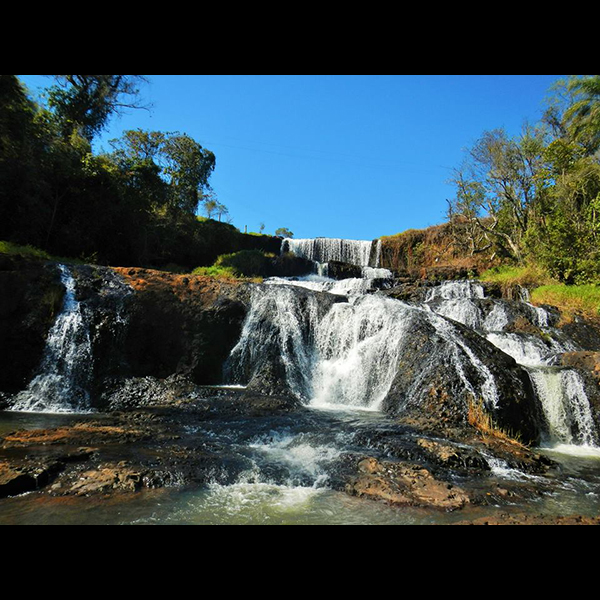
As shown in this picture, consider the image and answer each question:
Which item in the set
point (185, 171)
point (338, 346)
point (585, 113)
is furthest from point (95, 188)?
point (585, 113)

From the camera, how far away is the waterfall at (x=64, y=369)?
7844mm

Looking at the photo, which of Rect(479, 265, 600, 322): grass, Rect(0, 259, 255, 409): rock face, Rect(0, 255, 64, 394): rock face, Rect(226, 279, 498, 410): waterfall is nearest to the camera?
Rect(226, 279, 498, 410): waterfall

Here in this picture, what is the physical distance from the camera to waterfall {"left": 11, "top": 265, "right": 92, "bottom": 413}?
7844 mm

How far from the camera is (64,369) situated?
8.48m

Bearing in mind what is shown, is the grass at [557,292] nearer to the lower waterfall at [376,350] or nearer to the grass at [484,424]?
Answer: the lower waterfall at [376,350]

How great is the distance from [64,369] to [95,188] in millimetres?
11214

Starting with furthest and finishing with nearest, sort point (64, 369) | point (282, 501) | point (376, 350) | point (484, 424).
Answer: point (376, 350) → point (64, 369) → point (484, 424) → point (282, 501)

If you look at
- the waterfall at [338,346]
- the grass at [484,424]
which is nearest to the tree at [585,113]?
the waterfall at [338,346]

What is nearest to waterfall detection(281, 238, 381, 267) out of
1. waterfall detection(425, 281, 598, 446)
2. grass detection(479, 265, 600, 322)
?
grass detection(479, 265, 600, 322)

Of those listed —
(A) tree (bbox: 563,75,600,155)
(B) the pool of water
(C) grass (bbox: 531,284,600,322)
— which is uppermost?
(A) tree (bbox: 563,75,600,155)

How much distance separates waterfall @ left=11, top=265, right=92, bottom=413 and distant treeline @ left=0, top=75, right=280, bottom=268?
21.2 ft

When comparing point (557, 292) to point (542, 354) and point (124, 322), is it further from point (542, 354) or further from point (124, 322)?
point (124, 322)

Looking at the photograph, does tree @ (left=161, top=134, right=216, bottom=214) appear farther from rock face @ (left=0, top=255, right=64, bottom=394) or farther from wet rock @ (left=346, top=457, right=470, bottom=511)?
wet rock @ (left=346, top=457, right=470, bottom=511)
